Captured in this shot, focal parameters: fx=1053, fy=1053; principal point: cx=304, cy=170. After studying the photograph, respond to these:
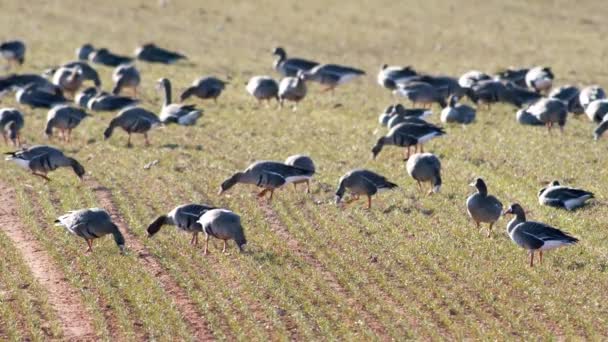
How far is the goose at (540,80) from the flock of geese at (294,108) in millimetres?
42

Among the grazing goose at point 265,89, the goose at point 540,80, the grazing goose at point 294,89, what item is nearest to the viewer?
the grazing goose at point 294,89

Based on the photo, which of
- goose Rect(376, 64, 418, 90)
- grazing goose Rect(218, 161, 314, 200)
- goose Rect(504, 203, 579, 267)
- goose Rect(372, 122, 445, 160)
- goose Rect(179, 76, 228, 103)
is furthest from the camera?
goose Rect(376, 64, 418, 90)

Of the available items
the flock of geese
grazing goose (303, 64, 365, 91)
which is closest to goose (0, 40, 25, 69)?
the flock of geese

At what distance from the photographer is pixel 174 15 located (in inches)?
2410

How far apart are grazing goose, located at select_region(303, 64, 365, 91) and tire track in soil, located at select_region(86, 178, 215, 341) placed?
47.9 feet

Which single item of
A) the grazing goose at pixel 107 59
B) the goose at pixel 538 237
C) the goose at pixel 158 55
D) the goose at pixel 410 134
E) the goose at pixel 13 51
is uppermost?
the goose at pixel 538 237

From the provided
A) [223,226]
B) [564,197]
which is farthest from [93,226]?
[564,197]

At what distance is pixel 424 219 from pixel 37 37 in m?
34.6

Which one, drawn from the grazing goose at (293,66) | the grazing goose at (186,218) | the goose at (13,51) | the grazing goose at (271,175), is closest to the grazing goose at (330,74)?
the grazing goose at (293,66)

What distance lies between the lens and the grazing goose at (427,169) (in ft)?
74.1

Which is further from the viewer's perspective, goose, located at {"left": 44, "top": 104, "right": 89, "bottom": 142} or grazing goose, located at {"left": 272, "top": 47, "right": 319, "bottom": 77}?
grazing goose, located at {"left": 272, "top": 47, "right": 319, "bottom": 77}

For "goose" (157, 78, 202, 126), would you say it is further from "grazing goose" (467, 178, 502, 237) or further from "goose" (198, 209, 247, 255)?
"grazing goose" (467, 178, 502, 237)

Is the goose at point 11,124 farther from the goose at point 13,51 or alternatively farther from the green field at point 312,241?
the goose at point 13,51

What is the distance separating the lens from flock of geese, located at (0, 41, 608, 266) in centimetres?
1906
